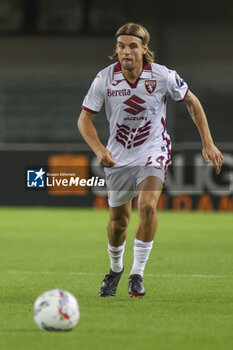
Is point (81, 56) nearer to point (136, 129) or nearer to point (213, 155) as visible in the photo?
point (136, 129)

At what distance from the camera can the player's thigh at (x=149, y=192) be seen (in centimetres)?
689

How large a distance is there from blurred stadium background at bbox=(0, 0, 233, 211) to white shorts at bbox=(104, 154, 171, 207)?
18.0 meters

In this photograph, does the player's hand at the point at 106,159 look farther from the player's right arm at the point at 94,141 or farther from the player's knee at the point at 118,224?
the player's knee at the point at 118,224

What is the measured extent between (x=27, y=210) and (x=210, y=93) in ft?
29.4

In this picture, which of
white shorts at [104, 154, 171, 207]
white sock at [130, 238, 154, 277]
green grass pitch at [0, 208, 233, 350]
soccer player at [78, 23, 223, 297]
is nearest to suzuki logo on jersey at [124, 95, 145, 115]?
soccer player at [78, 23, 223, 297]

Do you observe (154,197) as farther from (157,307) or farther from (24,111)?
(24,111)

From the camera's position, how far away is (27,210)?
62.8ft

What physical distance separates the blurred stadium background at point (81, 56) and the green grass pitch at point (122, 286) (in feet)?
35.2

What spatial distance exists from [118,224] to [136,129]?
0.75 meters

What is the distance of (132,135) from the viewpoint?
23.3 feet

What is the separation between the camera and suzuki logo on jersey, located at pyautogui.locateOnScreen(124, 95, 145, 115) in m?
7.04

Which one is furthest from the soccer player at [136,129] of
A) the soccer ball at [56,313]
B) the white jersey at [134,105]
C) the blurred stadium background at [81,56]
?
the blurred stadium background at [81,56]

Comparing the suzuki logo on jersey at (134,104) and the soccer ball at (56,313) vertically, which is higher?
the suzuki logo on jersey at (134,104)

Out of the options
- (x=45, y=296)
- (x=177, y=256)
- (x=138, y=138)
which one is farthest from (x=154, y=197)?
(x=177, y=256)
